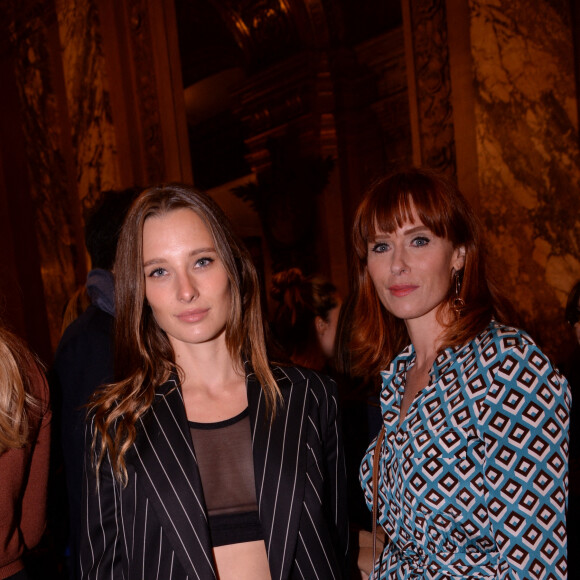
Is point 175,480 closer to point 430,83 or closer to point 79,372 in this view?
point 79,372

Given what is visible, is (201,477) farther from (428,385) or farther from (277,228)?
(277,228)

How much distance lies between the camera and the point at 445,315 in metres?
1.98

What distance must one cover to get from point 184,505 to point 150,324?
0.64 m

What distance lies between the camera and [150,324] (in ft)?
6.95

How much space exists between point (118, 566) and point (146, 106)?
16.1 ft

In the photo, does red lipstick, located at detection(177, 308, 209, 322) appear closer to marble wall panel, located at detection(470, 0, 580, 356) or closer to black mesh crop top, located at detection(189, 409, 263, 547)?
black mesh crop top, located at detection(189, 409, 263, 547)

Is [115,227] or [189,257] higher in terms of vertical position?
[115,227]

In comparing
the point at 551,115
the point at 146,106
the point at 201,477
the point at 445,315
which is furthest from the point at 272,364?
the point at 146,106

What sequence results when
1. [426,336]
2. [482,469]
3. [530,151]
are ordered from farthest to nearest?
[530,151]
[426,336]
[482,469]

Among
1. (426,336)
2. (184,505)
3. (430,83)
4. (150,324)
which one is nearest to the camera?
(184,505)

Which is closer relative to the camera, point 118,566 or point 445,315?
point 118,566

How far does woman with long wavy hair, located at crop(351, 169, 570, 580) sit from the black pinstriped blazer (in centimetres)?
24

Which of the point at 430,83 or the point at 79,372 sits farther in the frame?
the point at 430,83

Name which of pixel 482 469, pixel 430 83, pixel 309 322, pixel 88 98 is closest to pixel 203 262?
pixel 482 469
